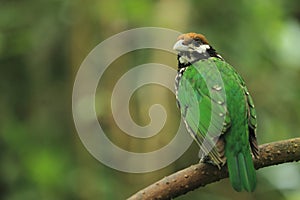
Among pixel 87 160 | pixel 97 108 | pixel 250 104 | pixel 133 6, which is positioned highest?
pixel 133 6

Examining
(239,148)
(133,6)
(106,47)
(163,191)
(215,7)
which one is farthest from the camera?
(215,7)

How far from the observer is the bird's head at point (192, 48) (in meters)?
2.55

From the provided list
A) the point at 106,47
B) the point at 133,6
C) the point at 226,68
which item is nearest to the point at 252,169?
the point at 226,68

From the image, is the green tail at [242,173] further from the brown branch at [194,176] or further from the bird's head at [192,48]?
the bird's head at [192,48]

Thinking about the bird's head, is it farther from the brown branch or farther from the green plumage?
the brown branch

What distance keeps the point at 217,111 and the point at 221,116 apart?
22 millimetres

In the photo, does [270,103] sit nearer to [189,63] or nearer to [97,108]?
[97,108]

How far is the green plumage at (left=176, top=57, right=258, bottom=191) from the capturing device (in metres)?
2.21

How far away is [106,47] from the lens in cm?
432

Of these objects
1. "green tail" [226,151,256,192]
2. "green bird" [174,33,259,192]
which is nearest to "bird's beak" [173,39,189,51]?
"green bird" [174,33,259,192]

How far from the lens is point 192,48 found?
8.45 ft

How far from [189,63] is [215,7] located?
207 centimetres

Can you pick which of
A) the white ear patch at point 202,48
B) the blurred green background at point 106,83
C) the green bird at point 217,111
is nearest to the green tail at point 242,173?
the green bird at point 217,111

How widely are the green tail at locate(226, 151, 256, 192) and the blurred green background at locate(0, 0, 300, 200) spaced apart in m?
1.70
